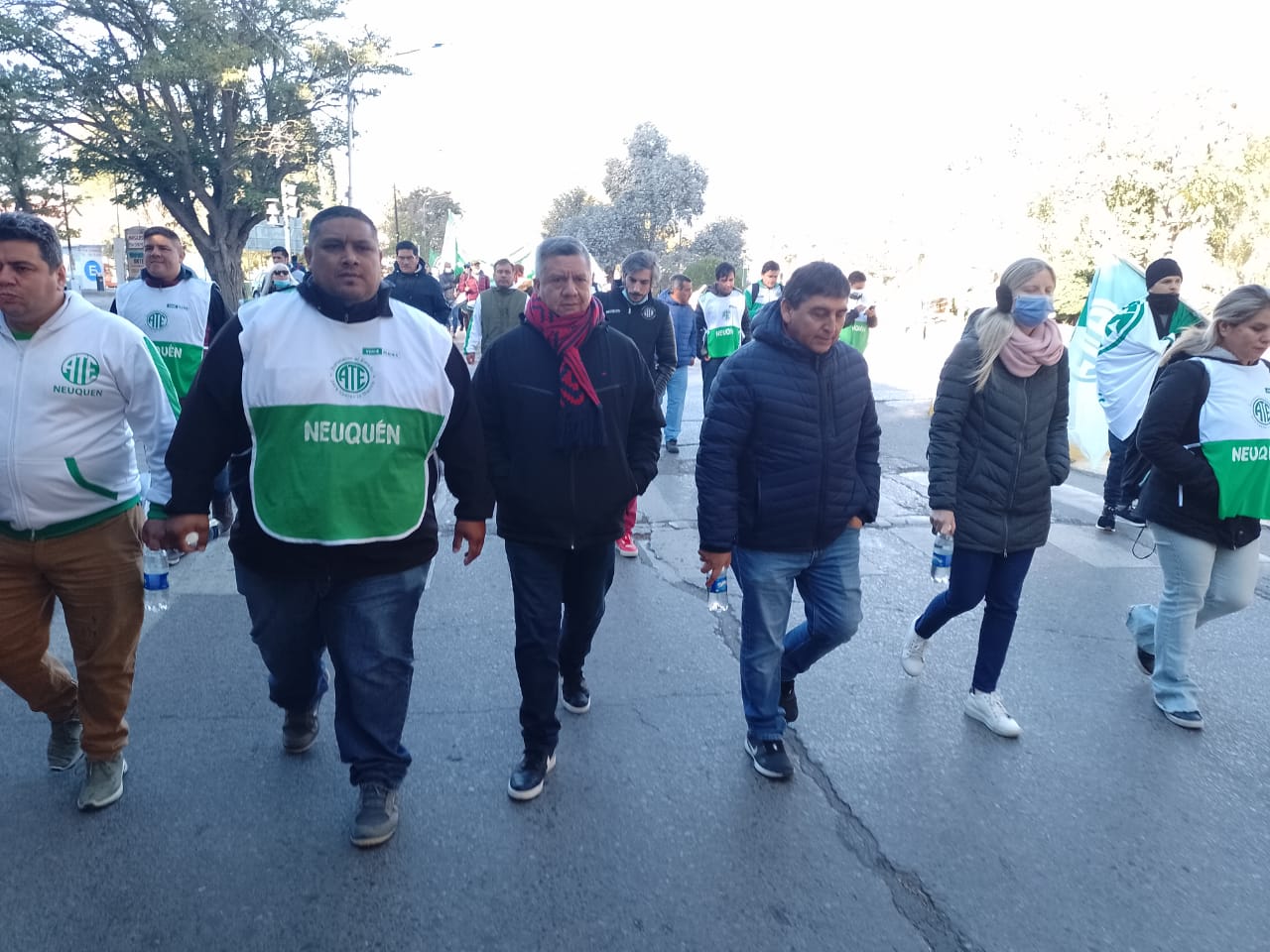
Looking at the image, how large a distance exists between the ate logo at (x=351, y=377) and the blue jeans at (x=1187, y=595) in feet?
10.7

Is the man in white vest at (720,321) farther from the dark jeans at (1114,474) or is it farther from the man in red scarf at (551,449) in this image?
the man in red scarf at (551,449)

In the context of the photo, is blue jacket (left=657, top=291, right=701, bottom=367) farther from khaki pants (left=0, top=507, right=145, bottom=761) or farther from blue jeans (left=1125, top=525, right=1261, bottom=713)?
khaki pants (left=0, top=507, right=145, bottom=761)

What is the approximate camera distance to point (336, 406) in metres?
2.76

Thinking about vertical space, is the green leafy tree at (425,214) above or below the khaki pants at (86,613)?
above

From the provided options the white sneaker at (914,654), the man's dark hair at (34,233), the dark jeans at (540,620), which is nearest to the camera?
the man's dark hair at (34,233)

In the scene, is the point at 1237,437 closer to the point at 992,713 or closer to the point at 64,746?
the point at 992,713

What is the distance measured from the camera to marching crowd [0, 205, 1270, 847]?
9.32 ft

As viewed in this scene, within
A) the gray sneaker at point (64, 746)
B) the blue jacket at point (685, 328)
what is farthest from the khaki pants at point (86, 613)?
the blue jacket at point (685, 328)

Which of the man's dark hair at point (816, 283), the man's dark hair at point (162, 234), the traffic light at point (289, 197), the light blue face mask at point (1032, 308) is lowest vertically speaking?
the light blue face mask at point (1032, 308)

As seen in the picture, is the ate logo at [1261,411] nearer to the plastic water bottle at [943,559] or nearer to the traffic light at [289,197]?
the plastic water bottle at [943,559]

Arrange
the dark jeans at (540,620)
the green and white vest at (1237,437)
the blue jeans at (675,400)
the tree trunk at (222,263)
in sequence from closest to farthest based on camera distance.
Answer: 1. the dark jeans at (540,620)
2. the green and white vest at (1237,437)
3. the blue jeans at (675,400)
4. the tree trunk at (222,263)

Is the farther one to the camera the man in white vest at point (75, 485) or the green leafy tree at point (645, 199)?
the green leafy tree at point (645, 199)

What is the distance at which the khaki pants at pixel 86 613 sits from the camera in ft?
9.93

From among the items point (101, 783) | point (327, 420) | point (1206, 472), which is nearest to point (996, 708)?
point (1206, 472)
